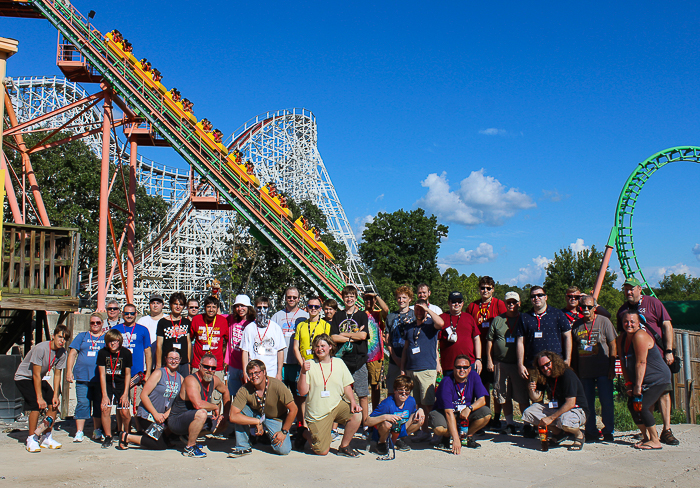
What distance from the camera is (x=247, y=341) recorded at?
615 centimetres

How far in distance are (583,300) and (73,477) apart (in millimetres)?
5137

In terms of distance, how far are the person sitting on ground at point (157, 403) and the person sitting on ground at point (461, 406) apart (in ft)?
8.82

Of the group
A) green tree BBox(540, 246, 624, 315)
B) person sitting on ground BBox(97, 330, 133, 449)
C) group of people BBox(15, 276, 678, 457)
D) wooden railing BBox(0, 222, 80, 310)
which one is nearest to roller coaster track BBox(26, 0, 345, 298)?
wooden railing BBox(0, 222, 80, 310)

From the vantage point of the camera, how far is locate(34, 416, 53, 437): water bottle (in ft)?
19.0

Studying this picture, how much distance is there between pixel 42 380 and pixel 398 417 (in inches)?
153

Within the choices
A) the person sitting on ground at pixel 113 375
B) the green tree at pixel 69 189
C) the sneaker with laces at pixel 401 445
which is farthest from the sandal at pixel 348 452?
the green tree at pixel 69 189

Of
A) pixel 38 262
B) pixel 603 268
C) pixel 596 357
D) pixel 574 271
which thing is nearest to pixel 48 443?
pixel 38 262

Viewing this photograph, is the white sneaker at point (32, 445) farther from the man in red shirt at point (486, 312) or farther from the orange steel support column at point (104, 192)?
the orange steel support column at point (104, 192)

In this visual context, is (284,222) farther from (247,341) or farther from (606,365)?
(606,365)

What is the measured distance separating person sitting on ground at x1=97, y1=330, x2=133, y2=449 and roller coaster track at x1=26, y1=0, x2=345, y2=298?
28.5 ft

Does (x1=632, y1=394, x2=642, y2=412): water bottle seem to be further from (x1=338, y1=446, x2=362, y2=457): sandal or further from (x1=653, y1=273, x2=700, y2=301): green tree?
(x1=653, y1=273, x2=700, y2=301): green tree

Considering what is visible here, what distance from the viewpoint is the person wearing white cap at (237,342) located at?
251 inches

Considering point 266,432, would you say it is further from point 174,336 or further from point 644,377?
point 644,377

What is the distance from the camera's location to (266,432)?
19.2 ft
